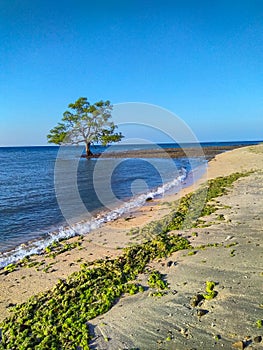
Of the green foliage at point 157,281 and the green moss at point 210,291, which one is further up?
the green moss at point 210,291

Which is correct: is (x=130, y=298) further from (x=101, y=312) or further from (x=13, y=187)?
(x=13, y=187)

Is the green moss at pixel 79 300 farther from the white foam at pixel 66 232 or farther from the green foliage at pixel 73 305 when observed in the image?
the white foam at pixel 66 232

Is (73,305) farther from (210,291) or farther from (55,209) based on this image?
(55,209)

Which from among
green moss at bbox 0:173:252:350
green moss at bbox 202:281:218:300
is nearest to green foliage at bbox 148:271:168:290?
green moss at bbox 0:173:252:350

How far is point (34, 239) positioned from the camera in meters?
8.91

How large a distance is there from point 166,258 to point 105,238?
2664mm

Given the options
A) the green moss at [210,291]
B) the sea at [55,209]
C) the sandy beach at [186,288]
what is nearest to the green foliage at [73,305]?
the sandy beach at [186,288]

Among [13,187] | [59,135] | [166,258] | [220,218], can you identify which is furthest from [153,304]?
[59,135]

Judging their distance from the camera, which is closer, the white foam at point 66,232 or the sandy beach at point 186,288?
the sandy beach at point 186,288

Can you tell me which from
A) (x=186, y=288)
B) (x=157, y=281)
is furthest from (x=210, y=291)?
(x=157, y=281)

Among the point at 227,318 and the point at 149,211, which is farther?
the point at 149,211

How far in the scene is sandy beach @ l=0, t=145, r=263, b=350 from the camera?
3.71 m

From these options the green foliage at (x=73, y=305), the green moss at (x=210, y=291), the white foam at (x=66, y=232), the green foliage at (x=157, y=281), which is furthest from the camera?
the white foam at (x=66, y=232)

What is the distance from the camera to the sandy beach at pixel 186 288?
146 inches
